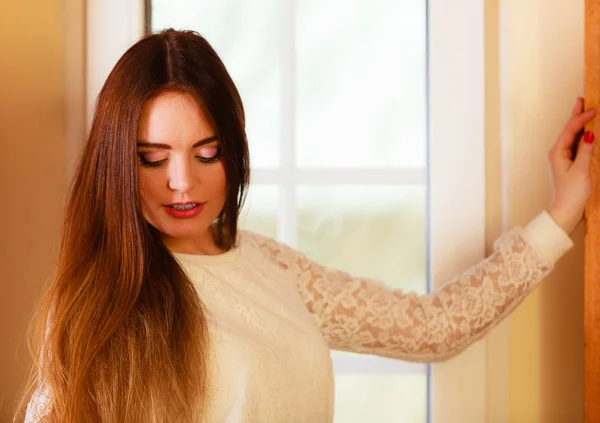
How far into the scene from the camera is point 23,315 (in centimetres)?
191

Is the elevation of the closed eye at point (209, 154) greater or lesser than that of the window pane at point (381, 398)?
greater

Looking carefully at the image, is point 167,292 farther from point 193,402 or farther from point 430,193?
point 430,193

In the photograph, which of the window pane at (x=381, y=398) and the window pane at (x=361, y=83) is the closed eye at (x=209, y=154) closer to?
the window pane at (x=361, y=83)

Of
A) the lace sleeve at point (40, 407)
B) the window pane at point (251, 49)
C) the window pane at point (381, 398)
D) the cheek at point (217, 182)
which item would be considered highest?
the window pane at point (251, 49)

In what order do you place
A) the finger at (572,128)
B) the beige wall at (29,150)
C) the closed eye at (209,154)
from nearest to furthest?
the closed eye at (209,154) < the finger at (572,128) < the beige wall at (29,150)

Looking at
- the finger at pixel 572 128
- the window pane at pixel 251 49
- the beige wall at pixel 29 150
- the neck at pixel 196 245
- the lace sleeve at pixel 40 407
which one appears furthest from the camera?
the window pane at pixel 251 49

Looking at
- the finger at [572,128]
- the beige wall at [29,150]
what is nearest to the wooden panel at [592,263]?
the finger at [572,128]

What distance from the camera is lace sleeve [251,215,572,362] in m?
1.71

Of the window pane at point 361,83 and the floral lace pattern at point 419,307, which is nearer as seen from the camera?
the floral lace pattern at point 419,307

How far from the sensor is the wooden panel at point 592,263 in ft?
5.30

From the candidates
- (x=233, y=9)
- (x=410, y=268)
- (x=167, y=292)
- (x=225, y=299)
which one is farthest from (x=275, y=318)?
(x=233, y=9)

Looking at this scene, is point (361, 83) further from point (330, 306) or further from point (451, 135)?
point (330, 306)

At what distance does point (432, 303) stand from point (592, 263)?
1.13 ft

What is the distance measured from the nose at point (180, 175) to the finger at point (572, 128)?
0.82 meters
